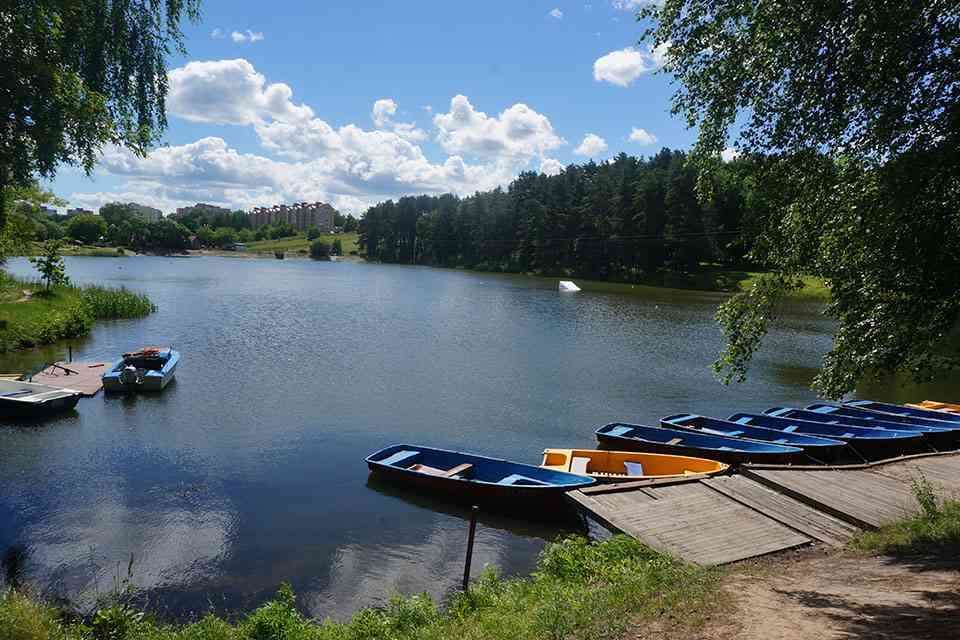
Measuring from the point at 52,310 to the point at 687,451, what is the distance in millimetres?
37999

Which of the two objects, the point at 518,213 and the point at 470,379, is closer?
the point at 470,379

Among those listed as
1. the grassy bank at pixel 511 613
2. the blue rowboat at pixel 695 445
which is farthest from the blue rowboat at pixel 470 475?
the blue rowboat at pixel 695 445

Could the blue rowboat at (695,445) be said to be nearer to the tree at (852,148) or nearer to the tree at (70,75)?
the tree at (852,148)

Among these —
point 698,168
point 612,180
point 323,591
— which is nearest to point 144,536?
point 323,591

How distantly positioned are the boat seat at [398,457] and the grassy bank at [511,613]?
281 inches

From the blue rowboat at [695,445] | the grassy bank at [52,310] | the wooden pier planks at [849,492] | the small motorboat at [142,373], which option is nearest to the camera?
the wooden pier planks at [849,492]

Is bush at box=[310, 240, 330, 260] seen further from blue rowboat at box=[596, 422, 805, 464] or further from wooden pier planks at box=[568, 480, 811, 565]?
wooden pier planks at box=[568, 480, 811, 565]

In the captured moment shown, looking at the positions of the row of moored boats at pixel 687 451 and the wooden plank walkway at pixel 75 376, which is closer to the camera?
the row of moored boats at pixel 687 451

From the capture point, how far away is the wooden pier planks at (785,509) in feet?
38.8

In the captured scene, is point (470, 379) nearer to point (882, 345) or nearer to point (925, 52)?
point (882, 345)

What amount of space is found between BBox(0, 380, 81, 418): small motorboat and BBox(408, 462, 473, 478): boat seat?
13872mm

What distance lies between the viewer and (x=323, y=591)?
12.6 meters

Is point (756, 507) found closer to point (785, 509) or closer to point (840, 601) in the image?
point (785, 509)

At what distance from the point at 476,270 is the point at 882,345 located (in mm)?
122855
